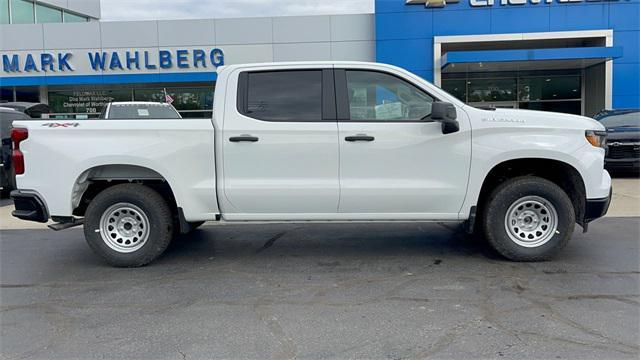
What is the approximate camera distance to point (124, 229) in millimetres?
5738

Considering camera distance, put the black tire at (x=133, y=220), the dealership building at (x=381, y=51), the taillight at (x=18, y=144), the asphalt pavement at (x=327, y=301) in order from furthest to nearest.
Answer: the dealership building at (x=381, y=51)
the black tire at (x=133, y=220)
the taillight at (x=18, y=144)
the asphalt pavement at (x=327, y=301)

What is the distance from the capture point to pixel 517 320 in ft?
13.3

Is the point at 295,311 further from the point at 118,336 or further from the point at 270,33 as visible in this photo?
the point at 270,33

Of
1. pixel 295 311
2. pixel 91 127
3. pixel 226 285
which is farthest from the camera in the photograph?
pixel 91 127

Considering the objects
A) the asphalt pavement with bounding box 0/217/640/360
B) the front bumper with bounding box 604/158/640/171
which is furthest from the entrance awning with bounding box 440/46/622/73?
the asphalt pavement with bounding box 0/217/640/360

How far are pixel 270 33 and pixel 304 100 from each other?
15940 millimetres

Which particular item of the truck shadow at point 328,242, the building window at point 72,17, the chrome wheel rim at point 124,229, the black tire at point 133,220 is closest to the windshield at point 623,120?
the truck shadow at point 328,242

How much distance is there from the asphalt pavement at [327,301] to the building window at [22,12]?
2462cm

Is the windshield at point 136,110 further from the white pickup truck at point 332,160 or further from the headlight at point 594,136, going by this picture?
the headlight at point 594,136

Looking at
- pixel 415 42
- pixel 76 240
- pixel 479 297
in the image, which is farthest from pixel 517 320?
pixel 415 42

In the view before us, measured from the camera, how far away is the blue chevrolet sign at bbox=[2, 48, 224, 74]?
20.9 meters

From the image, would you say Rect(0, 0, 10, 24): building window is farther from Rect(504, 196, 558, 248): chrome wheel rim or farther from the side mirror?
Rect(504, 196, 558, 248): chrome wheel rim

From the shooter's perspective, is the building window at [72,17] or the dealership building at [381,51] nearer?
the dealership building at [381,51]

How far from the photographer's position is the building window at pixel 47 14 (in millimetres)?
28609
